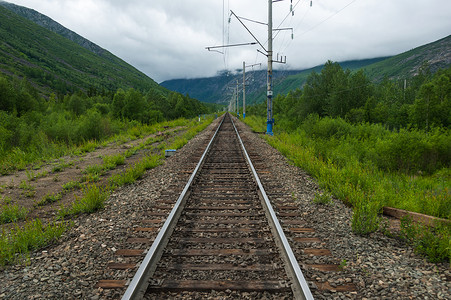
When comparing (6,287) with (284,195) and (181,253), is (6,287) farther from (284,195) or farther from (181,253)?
(284,195)

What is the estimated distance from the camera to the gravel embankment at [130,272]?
2729mm

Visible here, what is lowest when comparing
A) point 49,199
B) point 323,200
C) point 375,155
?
point 375,155

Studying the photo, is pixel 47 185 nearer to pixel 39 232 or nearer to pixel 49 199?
pixel 49 199

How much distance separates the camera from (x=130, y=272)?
303 cm

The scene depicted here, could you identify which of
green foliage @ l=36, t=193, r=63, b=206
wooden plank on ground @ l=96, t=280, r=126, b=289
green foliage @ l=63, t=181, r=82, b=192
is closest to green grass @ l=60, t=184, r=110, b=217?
green foliage @ l=36, t=193, r=63, b=206

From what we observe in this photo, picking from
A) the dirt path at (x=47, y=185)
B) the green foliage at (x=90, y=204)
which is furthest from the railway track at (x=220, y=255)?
the dirt path at (x=47, y=185)

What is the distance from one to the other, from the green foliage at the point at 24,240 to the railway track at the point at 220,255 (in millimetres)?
1800

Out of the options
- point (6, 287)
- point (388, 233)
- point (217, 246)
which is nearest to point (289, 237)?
point (217, 246)

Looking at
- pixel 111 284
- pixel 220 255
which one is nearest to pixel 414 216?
pixel 220 255

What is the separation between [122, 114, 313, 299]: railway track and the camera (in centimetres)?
270

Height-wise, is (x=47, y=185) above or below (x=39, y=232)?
below

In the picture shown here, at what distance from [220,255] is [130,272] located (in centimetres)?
112

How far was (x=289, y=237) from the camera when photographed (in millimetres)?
3887

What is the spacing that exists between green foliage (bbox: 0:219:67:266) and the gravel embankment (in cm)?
A: 16
